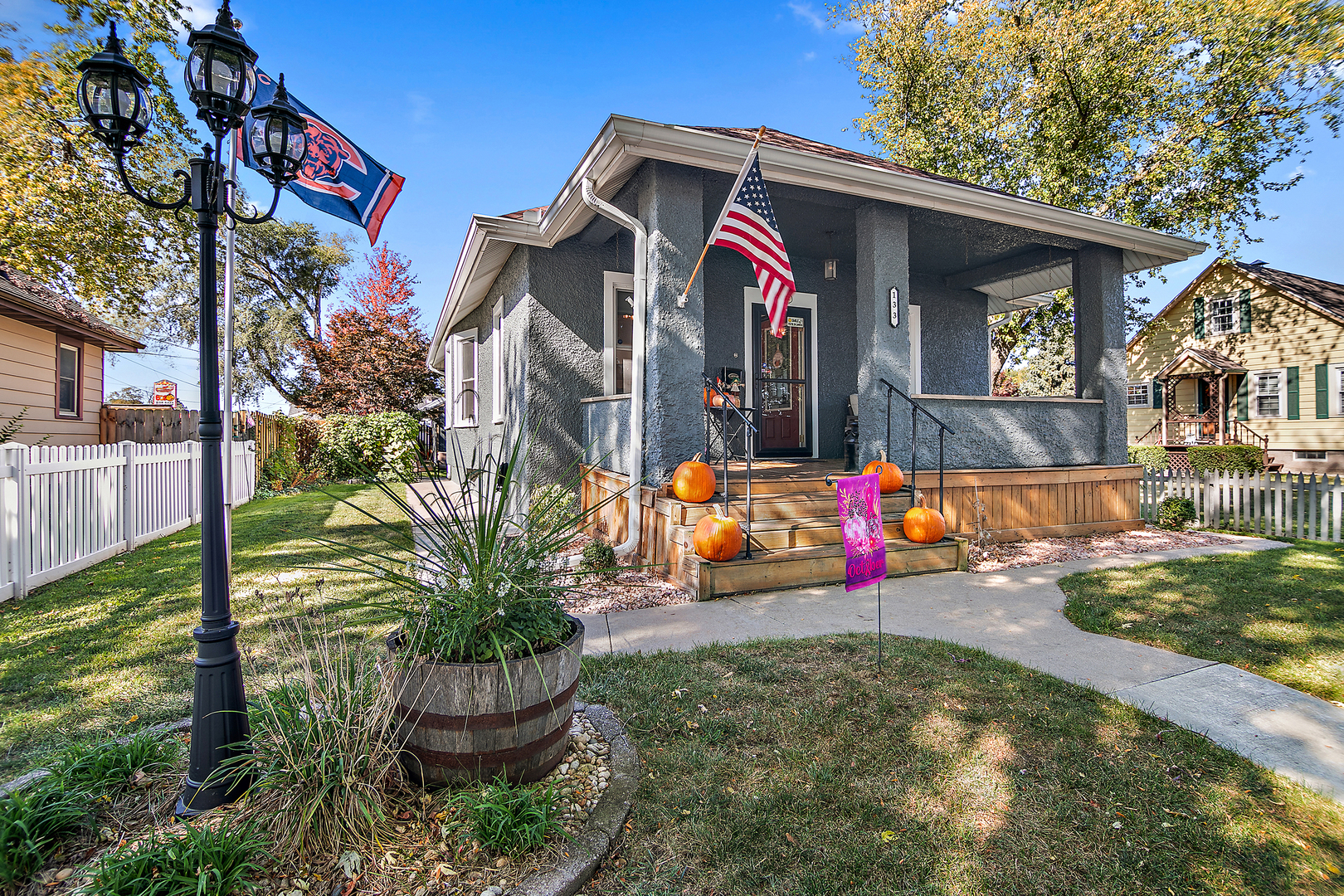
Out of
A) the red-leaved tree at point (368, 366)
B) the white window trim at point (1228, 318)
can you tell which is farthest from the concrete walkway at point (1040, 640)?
the white window trim at point (1228, 318)

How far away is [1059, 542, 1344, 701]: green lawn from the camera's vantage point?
10.4 ft

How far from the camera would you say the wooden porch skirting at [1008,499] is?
5527 millimetres

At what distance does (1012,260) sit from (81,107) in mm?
9160

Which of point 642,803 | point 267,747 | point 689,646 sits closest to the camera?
point 267,747

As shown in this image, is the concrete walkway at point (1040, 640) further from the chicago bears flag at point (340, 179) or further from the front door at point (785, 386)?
the chicago bears flag at point (340, 179)

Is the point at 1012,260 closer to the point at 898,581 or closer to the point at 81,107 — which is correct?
the point at 898,581

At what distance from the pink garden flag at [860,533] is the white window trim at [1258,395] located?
20954 mm

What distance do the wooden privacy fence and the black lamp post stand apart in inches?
464

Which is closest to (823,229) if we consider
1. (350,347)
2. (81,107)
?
(81,107)

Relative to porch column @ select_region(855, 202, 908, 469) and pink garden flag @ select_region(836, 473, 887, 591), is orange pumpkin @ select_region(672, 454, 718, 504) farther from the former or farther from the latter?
porch column @ select_region(855, 202, 908, 469)

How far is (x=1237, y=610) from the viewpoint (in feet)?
13.0

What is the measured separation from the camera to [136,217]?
842cm

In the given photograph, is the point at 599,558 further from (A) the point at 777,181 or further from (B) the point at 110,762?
(A) the point at 777,181

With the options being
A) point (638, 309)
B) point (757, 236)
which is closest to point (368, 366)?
point (638, 309)
